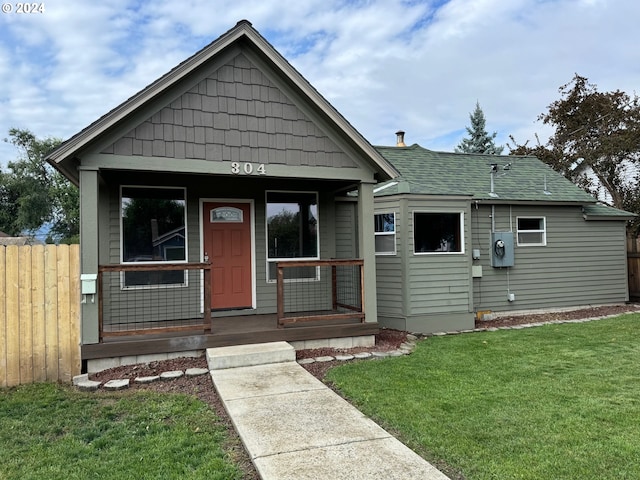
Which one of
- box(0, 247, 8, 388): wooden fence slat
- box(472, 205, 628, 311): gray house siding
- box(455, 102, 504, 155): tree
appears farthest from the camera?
box(455, 102, 504, 155): tree

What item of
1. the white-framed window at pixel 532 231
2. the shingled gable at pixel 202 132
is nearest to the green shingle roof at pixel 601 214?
the white-framed window at pixel 532 231

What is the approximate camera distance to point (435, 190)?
30.1 feet

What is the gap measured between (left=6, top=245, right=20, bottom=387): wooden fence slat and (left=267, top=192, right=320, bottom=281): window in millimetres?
3923

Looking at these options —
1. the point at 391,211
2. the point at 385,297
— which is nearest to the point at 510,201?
the point at 391,211

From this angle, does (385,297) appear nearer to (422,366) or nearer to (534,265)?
(422,366)

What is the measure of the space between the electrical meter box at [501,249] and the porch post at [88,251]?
835cm

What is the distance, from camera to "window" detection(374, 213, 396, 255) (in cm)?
868

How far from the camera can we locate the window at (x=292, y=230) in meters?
8.09

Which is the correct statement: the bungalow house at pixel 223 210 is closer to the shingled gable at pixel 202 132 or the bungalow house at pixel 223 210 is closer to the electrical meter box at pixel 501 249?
the shingled gable at pixel 202 132

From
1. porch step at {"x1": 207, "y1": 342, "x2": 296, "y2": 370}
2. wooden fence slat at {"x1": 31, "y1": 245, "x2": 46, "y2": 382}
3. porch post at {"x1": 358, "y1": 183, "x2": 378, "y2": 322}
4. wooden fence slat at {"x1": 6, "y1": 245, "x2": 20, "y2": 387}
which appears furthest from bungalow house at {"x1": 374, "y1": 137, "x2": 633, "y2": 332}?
wooden fence slat at {"x1": 6, "y1": 245, "x2": 20, "y2": 387}

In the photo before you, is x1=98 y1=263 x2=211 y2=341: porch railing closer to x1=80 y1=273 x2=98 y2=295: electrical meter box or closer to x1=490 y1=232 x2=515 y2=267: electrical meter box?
x1=80 y1=273 x2=98 y2=295: electrical meter box

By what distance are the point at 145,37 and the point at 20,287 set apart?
26.1 feet

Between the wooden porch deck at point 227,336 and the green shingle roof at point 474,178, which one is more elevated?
the green shingle roof at point 474,178

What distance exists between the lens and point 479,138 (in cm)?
3159
